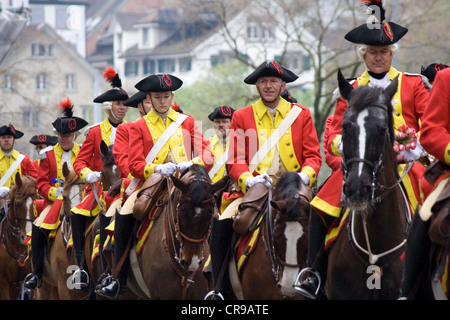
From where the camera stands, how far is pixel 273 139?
413 inches

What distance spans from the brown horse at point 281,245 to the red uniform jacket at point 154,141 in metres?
2.14

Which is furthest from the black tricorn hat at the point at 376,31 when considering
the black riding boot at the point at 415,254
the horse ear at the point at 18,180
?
the horse ear at the point at 18,180

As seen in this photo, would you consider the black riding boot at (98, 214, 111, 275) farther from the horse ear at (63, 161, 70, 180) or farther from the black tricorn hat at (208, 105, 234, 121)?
the black tricorn hat at (208, 105, 234, 121)

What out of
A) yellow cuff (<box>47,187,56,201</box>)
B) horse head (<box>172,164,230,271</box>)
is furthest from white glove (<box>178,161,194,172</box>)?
yellow cuff (<box>47,187,56,201</box>)

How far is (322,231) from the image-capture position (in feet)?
29.1

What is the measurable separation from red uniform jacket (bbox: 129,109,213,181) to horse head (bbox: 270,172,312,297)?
Result: 249cm

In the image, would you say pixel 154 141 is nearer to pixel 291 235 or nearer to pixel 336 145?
pixel 291 235

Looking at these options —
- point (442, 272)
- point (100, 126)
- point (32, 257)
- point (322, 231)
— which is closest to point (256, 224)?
point (322, 231)

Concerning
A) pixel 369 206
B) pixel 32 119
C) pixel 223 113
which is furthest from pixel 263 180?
pixel 32 119

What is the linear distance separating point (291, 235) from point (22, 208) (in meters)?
9.00

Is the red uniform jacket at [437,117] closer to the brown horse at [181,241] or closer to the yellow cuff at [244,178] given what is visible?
the yellow cuff at [244,178]

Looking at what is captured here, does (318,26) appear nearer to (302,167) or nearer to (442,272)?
(302,167)

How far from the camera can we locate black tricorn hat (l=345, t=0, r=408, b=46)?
9.11 metres

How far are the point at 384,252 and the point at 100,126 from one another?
7.27 m
